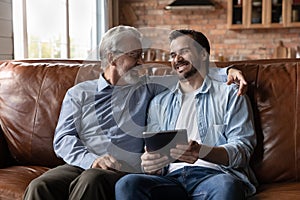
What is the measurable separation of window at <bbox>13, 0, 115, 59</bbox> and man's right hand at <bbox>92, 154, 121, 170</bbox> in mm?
949

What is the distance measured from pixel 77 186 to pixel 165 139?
389 mm

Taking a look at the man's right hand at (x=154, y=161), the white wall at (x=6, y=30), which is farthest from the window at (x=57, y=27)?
the man's right hand at (x=154, y=161)

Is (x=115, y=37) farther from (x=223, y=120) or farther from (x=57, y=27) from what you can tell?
(x=57, y=27)

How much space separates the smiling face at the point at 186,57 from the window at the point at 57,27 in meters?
0.77

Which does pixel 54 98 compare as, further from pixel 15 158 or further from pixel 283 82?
pixel 283 82

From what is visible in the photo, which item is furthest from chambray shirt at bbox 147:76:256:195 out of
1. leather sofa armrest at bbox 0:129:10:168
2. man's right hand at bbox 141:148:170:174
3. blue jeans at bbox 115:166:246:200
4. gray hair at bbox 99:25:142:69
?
leather sofa armrest at bbox 0:129:10:168

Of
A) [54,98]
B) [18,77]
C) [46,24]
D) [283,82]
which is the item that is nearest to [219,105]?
[283,82]

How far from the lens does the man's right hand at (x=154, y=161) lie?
5.63 ft

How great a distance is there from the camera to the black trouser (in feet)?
5.33

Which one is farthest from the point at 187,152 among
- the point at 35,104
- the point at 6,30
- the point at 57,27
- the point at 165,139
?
the point at 57,27

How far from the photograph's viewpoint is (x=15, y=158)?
2266 millimetres

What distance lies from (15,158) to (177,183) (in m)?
0.98

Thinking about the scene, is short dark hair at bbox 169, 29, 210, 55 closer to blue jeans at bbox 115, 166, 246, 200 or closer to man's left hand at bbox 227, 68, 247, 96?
man's left hand at bbox 227, 68, 247, 96

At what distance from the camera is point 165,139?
5.31 ft
